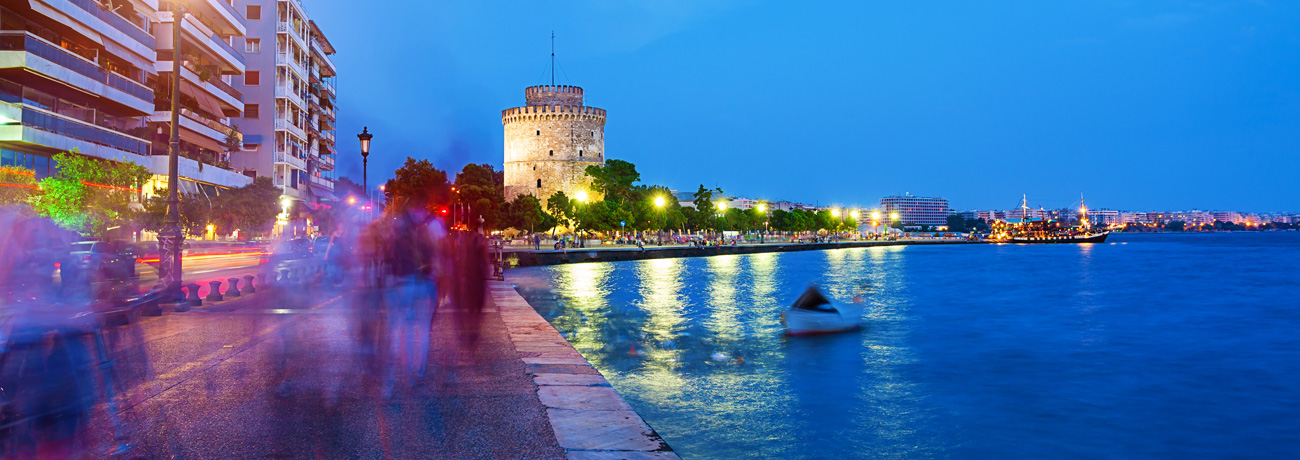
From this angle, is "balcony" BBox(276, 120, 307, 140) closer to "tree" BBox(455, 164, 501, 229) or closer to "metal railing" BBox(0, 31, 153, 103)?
"tree" BBox(455, 164, 501, 229)

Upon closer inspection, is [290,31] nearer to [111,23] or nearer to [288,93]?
[288,93]

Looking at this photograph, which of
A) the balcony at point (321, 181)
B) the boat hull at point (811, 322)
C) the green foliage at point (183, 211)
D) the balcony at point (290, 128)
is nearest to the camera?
the boat hull at point (811, 322)

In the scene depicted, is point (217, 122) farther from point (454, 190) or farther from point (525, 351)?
point (525, 351)

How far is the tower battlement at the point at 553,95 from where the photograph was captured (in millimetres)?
81562

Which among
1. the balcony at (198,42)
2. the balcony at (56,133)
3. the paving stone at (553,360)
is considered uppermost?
the balcony at (198,42)

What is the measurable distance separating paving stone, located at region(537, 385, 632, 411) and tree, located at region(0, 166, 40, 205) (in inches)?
961

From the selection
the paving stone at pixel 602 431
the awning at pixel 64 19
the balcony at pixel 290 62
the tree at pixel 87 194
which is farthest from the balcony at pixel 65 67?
the paving stone at pixel 602 431

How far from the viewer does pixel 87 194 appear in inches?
996

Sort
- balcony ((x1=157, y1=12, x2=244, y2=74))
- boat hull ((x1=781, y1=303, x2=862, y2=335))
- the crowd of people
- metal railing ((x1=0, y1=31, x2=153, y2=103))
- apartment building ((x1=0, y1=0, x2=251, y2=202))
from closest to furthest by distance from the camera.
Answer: the crowd of people
boat hull ((x1=781, y1=303, x2=862, y2=335))
metal railing ((x1=0, y1=31, x2=153, y2=103))
apartment building ((x1=0, y1=0, x2=251, y2=202))
balcony ((x1=157, y1=12, x2=244, y2=74))

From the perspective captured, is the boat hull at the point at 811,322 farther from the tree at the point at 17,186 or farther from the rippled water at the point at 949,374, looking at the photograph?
the tree at the point at 17,186

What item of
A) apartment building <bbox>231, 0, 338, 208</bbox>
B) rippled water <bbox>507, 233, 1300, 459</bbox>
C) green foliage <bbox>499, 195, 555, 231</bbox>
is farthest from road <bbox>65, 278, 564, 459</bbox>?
green foliage <bbox>499, 195, 555, 231</bbox>

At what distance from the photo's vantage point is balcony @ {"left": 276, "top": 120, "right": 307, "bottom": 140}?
156 feet

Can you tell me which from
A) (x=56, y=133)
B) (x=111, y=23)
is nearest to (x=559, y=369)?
(x=56, y=133)

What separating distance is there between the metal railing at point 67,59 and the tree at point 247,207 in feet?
20.5
